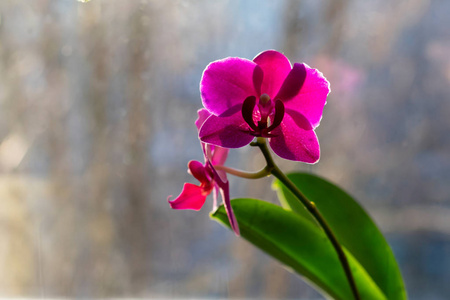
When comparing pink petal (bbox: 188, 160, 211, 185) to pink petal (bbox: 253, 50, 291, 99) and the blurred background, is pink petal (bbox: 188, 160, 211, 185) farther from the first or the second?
the blurred background

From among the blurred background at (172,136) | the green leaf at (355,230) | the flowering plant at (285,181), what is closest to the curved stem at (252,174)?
the flowering plant at (285,181)

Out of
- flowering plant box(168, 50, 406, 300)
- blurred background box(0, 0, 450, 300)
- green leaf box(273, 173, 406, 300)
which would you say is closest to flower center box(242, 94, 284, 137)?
flowering plant box(168, 50, 406, 300)

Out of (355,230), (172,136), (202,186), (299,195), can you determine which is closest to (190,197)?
(202,186)

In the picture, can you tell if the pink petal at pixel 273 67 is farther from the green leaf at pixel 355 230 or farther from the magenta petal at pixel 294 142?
the green leaf at pixel 355 230

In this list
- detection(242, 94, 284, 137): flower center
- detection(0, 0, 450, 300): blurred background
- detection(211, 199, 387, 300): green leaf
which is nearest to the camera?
detection(242, 94, 284, 137): flower center

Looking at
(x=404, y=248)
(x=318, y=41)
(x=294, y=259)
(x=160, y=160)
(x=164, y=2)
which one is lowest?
(x=294, y=259)

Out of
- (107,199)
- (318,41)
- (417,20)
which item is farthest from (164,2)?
(417,20)

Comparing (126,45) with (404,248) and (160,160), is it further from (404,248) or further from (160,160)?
(404,248)
